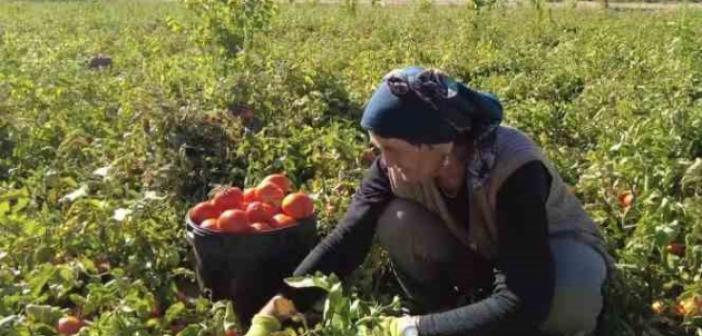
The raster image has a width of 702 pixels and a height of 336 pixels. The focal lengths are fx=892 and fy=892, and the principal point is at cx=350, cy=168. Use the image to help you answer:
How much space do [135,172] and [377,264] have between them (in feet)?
5.06

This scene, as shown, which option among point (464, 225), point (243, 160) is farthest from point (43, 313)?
point (243, 160)

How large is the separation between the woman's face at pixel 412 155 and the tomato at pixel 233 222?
2.22ft

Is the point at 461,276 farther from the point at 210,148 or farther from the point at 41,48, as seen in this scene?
the point at 41,48

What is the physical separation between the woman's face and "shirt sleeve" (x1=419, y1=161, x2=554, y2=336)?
0.63ft

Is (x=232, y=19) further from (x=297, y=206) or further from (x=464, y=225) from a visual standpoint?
(x=464, y=225)

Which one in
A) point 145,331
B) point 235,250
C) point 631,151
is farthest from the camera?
point 631,151

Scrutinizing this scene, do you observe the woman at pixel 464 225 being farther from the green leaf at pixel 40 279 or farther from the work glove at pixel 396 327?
the green leaf at pixel 40 279

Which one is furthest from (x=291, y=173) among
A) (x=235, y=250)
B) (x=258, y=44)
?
(x=258, y=44)

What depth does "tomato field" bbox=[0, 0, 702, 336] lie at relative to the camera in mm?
2834

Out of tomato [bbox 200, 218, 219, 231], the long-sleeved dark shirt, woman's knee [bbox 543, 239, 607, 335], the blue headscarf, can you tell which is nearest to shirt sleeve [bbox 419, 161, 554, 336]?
the long-sleeved dark shirt

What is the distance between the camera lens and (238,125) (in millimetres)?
4133

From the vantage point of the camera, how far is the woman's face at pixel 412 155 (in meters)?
2.31

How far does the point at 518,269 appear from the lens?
7.64ft

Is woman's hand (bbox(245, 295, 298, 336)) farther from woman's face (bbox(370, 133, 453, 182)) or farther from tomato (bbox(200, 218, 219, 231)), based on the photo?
woman's face (bbox(370, 133, 453, 182))
